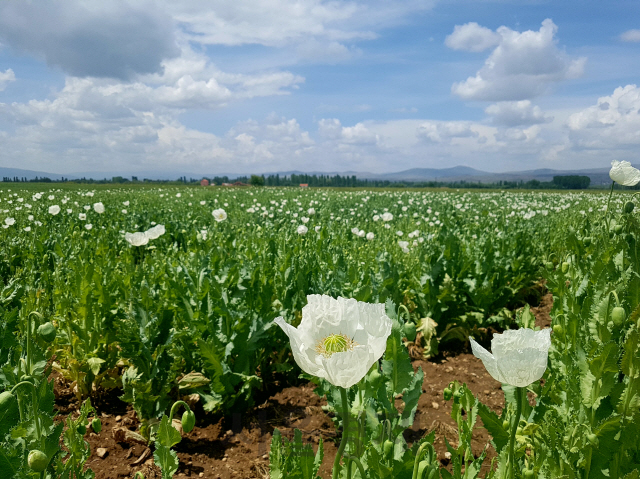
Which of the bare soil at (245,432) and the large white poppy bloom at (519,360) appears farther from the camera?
the bare soil at (245,432)

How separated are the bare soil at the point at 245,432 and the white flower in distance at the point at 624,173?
6.59 ft

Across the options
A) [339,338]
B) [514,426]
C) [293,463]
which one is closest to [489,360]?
[514,426]

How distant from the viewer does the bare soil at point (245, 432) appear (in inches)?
114

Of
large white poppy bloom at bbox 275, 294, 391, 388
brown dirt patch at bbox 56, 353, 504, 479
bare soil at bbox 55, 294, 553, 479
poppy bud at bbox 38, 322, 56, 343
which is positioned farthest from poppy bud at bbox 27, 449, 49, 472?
brown dirt patch at bbox 56, 353, 504, 479

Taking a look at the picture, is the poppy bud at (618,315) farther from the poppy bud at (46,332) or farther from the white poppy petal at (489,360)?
the poppy bud at (46,332)

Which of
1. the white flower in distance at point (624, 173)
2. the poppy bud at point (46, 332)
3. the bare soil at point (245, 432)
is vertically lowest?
the bare soil at point (245, 432)

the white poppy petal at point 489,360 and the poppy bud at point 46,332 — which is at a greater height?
the white poppy petal at point 489,360

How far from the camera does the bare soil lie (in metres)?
2.91

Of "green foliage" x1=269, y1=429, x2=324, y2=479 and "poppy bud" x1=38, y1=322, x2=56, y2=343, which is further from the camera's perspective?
"poppy bud" x1=38, y1=322, x2=56, y2=343

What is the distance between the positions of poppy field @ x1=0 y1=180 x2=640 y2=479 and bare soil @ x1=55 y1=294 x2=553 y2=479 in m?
0.06

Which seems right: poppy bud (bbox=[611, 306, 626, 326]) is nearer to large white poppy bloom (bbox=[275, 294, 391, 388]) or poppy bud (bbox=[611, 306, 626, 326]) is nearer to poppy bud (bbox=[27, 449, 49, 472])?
large white poppy bloom (bbox=[275, 294, 391, 388])

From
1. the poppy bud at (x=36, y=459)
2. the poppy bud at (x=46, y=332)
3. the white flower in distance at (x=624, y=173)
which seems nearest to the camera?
the poppy bud at (x=36, y=459)

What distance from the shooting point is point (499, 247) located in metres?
6.32

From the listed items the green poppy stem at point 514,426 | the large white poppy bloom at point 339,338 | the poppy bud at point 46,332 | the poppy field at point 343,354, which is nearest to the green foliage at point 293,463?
the poppy field at point 343,354
